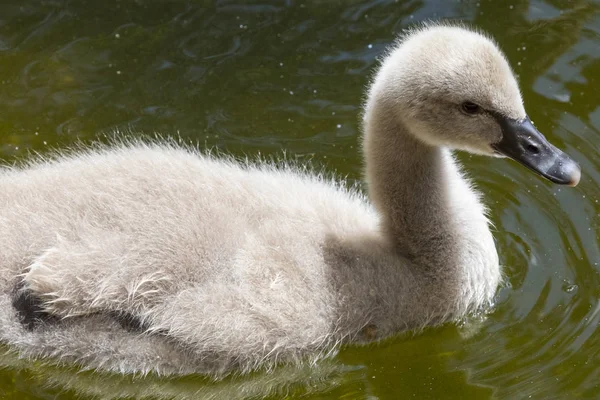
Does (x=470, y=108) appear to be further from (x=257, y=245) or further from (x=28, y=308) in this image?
(x=28, y=308)

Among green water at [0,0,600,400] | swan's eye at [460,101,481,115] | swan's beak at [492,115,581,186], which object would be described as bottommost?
green water at [0,0,600,400]

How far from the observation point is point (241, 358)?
3.89m

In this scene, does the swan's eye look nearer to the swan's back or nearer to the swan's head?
the swan's head

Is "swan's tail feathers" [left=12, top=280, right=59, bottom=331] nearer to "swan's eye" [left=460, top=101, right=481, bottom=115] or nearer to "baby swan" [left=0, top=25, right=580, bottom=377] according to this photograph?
"baby swan" [left=0, top=25, right=580, bottom=377]

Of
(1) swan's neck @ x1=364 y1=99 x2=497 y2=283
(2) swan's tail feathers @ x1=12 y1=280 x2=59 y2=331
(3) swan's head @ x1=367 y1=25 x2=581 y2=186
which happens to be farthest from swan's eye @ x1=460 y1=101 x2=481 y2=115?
(2) swan's tail feathers @ x1=12 y1=280 x2=59 y2=331

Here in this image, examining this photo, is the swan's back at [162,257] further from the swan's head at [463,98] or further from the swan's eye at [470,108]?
the swan's eye at [470,108]

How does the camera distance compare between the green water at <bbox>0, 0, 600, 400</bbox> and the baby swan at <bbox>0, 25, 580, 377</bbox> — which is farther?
the green water at <bbox>0, 0, 600, 400</bbox>

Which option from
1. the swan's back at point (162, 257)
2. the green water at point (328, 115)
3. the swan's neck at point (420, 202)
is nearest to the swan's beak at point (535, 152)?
the swan's neck at point (420, 202)

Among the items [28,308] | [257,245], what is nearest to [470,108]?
[257,245]

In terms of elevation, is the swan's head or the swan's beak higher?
the swan's head

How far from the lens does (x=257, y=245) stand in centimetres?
386

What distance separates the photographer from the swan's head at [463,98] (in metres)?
3.77

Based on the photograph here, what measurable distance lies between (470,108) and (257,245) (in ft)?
3.09

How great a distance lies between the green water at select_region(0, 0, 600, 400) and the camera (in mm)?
3986
